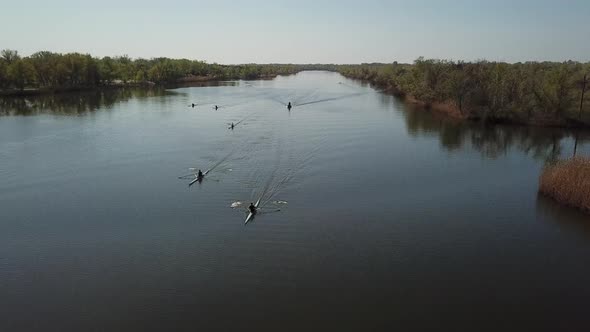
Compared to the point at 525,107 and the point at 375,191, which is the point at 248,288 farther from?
the point at 525,107

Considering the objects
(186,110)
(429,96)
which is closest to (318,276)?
(186,110)

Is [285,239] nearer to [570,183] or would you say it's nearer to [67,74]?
[570,183]

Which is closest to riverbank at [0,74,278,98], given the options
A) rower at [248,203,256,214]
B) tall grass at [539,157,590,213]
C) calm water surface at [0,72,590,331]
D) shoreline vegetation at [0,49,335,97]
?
shoreline vegetation at [0,49,335,97]

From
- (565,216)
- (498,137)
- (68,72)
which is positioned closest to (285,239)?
(565,216)

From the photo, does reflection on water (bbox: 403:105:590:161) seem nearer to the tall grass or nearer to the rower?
the tall grass

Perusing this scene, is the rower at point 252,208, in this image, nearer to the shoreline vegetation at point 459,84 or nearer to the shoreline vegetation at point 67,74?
the shoreline vegetation at point 459,84

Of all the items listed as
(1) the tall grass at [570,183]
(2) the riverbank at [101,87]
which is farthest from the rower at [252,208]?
(2) the riverbank at [101,87]

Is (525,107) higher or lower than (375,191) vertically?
higher
